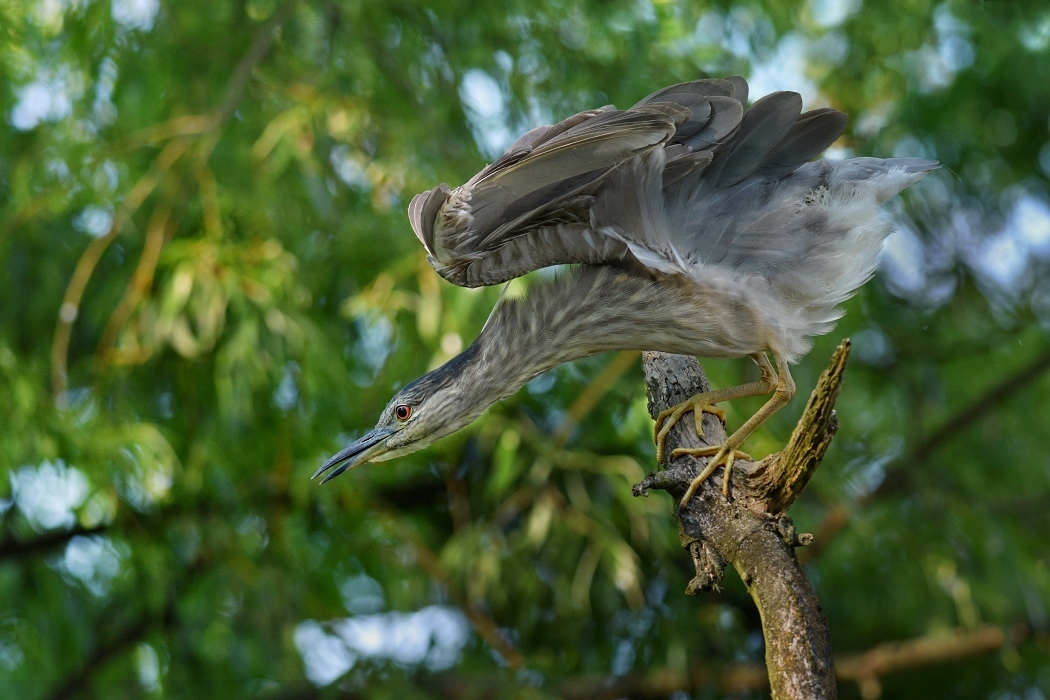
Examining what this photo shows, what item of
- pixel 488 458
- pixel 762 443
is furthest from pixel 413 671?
pixel 762 443

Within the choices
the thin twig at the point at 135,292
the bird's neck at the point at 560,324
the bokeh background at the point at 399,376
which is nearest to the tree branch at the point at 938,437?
the bokeh background at the point at 399,376

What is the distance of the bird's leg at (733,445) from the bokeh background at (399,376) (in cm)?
105

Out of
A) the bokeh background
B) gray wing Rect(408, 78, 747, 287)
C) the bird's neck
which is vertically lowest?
the bokeh background

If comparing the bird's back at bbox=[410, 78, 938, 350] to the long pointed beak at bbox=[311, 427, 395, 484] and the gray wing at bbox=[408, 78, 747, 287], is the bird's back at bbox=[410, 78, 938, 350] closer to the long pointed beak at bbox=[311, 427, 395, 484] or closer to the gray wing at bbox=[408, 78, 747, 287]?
the gray wing at bbox=[408, 78, 747, 287]

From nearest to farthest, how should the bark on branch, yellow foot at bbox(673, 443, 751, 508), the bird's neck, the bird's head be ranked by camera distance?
the bark on branch < yellow foot at bbox(673, 443, 751, 508) < the bird's neck < the bird's head

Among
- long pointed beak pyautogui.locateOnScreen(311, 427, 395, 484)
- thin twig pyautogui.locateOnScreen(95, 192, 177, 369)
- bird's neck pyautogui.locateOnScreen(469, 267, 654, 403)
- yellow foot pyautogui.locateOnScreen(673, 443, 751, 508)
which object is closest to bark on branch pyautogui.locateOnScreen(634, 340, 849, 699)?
yellow foot pyautogui.locateOnScreen(673, 443, 751, 508)

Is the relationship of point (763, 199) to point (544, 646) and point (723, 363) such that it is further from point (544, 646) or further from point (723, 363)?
point (544, 646)

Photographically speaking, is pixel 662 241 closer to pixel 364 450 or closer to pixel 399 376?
pixel 364 450

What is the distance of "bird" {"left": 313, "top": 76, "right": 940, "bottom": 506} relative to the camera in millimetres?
1945

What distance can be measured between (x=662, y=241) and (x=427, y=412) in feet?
2.00

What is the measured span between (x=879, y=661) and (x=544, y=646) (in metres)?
1.29

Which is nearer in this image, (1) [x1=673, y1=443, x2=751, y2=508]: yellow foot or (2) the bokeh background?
(1) [x1=673, y1=443, x2=751, y2=508]: yellow foot

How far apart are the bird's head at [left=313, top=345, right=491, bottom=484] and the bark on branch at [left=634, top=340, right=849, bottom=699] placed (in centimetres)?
42

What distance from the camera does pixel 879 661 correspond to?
13.5 feet
